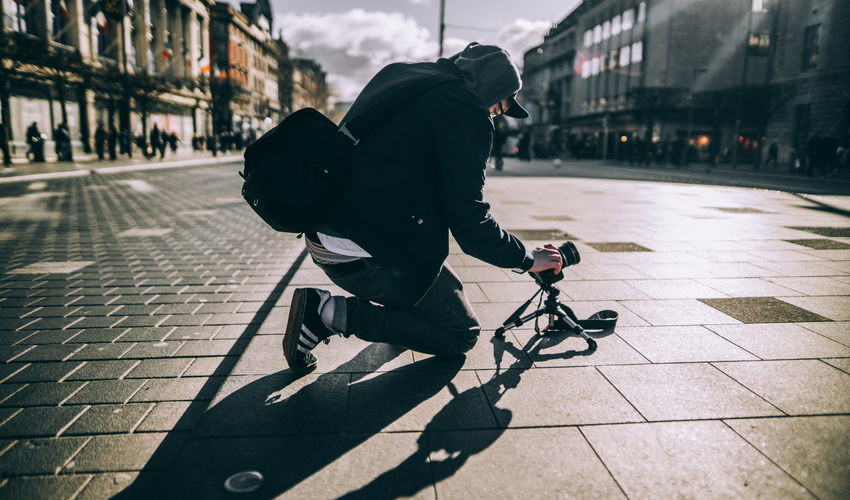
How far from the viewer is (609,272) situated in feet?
16.8

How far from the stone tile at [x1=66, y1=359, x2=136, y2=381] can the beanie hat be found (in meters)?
2.32

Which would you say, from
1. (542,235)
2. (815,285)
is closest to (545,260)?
(815,285)

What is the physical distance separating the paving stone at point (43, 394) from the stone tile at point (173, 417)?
49 cm

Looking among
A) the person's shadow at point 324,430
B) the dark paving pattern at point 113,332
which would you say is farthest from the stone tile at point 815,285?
the dark paving pattern at point 113,332

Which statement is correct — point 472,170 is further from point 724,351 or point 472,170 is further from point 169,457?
point 724,351

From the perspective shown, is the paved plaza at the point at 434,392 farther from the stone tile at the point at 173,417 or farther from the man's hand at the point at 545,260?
the man's hand at the point at 545,260

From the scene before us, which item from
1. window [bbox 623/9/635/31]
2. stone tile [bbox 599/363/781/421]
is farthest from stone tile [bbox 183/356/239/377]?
window [bbox 623/9/635/31]

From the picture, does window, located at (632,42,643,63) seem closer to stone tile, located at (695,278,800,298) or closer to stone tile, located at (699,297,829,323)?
stone tile, located at (695,278,800,298)

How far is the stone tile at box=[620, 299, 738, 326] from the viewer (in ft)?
11.8

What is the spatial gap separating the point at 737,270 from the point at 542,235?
2.53 meters

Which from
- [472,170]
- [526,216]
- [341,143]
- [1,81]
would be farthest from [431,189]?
[1,81]

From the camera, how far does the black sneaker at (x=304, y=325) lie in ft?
8.43

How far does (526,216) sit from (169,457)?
784 cm

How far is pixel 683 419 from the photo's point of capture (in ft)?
7.41
